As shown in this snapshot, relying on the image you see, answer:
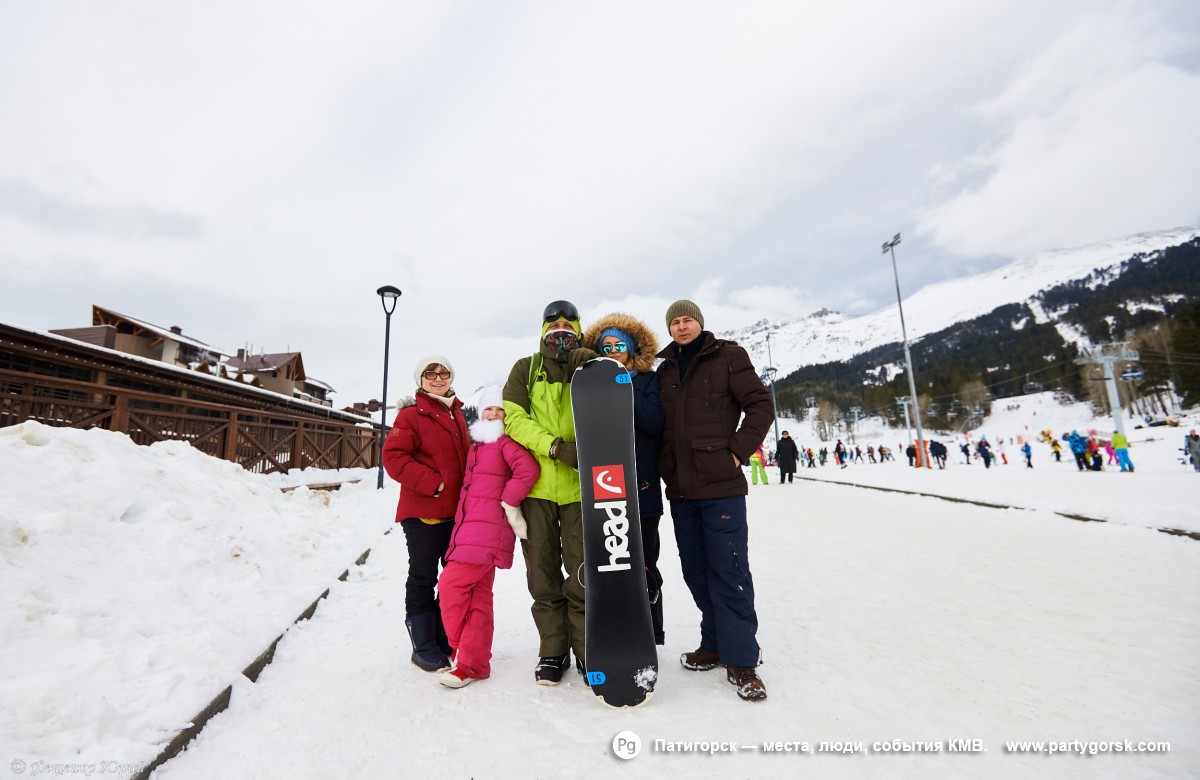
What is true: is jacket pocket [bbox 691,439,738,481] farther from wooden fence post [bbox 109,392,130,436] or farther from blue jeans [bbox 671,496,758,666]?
wooden fence post [bbox 109,392,130,436]

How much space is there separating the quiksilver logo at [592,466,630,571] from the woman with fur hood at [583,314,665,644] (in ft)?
1.15

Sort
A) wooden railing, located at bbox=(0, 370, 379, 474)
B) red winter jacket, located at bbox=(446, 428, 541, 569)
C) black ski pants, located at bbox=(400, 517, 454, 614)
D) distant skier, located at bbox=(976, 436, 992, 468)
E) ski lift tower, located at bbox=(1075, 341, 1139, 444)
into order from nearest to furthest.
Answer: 1. red winter jacket, located at bbox=(446, 428, 541, 569)
2. black ski pants, located at bbox=(400, 517, 454, 614)
3. wooden railing, located at bbox=(0, 370, 379, 474)
4. ski lift tower, located at bbox=(1075, 341, 1139, 444)
5. distant skier, located at bbox=(976, 436, 992, 468)

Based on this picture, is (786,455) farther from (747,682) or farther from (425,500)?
(425,500)

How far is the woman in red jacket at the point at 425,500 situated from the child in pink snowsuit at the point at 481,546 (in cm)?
24

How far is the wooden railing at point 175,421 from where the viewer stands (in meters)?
7.09

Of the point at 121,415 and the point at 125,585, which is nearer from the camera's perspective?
the point at 125,585

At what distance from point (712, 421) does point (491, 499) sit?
142cm

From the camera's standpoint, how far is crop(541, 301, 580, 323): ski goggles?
315 cm

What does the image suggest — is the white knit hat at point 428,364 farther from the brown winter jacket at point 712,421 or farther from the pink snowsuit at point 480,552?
the brown winter jacket at point 712,421

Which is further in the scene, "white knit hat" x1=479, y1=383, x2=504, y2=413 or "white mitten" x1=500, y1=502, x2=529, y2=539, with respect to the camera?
"white knit hat" x1=479, y1=383, x2=504, y2=413

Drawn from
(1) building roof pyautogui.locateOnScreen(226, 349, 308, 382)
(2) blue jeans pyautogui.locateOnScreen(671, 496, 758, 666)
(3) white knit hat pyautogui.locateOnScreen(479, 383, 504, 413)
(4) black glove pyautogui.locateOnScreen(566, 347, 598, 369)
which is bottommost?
(2) blue jeans pyautogui.locateOnScreen(671, 496, 758, 666)

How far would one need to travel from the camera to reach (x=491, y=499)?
117 inches

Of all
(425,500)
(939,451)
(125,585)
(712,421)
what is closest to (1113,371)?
(939,451)

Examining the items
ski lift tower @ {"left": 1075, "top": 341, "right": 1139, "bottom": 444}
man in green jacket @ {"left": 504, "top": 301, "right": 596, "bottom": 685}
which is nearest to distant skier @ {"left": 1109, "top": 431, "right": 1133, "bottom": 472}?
ski lift tower @ {"left": 1075, "top": 341, "right": 1139, "bottom": 444}
